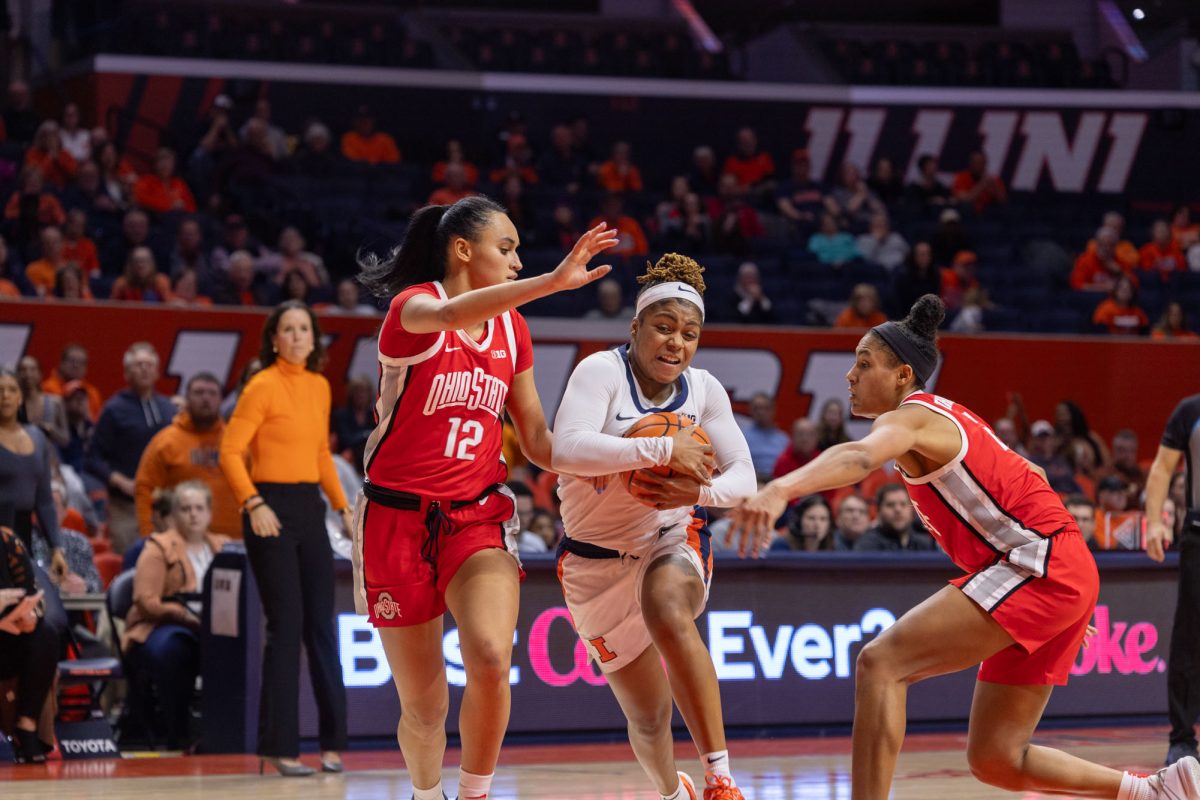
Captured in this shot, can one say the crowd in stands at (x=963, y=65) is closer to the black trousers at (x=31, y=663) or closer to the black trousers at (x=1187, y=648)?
the black trousers at (x=1187, y=648)

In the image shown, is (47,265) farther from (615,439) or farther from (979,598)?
(979,598)

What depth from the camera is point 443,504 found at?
5340mm

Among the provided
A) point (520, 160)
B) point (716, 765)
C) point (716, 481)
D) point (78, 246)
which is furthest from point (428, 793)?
point (520, 160)

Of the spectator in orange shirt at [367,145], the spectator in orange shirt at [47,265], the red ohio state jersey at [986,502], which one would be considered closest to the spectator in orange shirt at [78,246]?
the spectator in orange shirt at [47,265]

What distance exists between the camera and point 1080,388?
53.7ft

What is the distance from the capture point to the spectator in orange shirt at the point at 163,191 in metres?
16.8

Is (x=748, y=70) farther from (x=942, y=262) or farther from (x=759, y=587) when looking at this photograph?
(x=759, y=587)

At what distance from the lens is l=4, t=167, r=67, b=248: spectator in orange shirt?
50.8 feet

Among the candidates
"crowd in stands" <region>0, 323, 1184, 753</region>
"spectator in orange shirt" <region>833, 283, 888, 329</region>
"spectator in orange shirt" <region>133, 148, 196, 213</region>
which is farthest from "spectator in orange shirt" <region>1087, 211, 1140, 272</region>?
"spectator in orange shirt" <region>133, 148, 196, 213</region>

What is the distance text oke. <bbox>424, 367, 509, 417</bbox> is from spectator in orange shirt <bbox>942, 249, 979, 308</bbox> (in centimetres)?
1276

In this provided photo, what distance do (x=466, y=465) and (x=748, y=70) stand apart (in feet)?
65.7

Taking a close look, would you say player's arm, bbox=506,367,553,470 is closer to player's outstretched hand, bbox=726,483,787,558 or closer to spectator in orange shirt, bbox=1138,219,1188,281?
player's outstretched hand, bbox=726,483,787,558

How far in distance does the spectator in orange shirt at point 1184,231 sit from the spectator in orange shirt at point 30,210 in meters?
12.7

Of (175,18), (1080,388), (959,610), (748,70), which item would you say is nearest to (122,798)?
(959,610)
